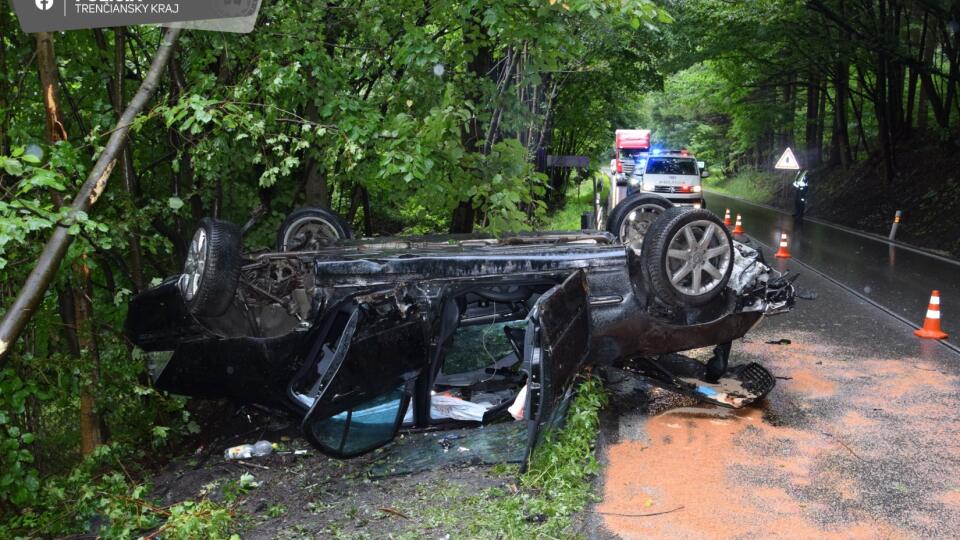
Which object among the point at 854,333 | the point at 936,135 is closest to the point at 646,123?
the point at 936,135

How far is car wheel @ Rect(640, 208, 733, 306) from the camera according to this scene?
20.4 ft

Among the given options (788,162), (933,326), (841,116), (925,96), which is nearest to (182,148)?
(933,326)

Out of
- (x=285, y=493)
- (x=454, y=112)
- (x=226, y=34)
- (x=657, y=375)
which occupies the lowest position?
(x=285, y=493)

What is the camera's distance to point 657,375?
6887 millimetres

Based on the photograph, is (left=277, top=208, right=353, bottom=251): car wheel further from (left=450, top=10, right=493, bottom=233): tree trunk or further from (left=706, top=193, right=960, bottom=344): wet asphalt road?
(left=706, top=193, right=960, bottom=344): wet asphalt road

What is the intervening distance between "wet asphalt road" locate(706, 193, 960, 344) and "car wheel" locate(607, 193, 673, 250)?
14.8 ft

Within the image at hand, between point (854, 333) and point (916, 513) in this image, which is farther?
point (854, 333)

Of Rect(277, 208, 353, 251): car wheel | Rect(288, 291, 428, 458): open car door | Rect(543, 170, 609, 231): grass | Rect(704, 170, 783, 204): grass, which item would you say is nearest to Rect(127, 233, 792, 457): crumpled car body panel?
Rect(288, 291, 428, 458): open car door

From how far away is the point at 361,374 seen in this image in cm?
528

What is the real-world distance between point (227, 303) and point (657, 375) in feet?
12.6

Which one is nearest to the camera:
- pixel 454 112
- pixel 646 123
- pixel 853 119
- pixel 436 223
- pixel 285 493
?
pixel 285 493

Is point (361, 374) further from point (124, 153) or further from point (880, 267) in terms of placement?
point (880, 267)

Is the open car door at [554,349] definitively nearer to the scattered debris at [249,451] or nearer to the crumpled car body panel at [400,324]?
the crumpled car body panel at [400,324]

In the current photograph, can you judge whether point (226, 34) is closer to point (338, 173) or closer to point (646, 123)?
point (338, 173)
